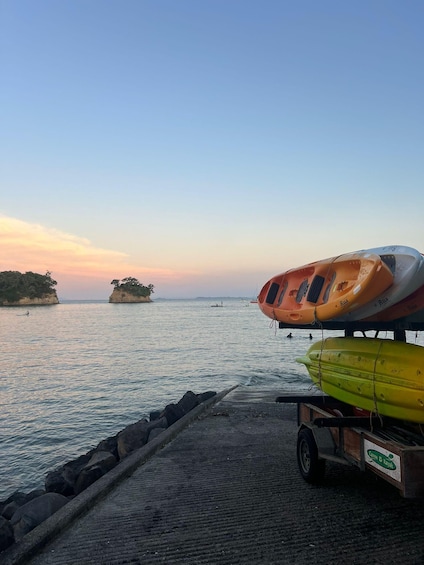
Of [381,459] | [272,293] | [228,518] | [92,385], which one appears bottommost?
[92,385]

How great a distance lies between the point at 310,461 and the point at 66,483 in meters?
4.68

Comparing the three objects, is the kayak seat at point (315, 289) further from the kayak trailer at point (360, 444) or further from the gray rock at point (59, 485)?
the gray rock at point (59, 485)

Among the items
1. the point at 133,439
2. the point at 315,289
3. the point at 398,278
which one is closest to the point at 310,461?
the point at 315,289

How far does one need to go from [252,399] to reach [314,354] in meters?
5.56

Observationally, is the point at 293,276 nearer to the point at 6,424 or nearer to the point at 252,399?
the point at 252,399

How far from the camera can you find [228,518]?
4.85 meters

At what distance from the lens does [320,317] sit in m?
5.66

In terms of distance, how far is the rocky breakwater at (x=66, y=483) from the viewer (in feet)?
18.9

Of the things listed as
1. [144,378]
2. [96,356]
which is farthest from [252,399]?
[96,356]

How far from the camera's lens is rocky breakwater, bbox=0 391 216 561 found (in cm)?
576

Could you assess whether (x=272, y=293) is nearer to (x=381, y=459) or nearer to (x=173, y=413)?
(x=381, y=459)

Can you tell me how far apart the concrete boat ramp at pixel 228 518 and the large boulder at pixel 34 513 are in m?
0.95

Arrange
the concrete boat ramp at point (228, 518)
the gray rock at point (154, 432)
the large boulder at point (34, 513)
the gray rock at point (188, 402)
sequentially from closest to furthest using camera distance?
the concrete boat ramp at point (228, 518), the large boulder at point (34, 513), the gray rock at point (154, 432), the gray rock at point (188, 402)

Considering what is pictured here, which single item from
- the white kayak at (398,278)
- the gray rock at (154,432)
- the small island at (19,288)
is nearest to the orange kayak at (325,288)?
the white kayak at (398,278)
